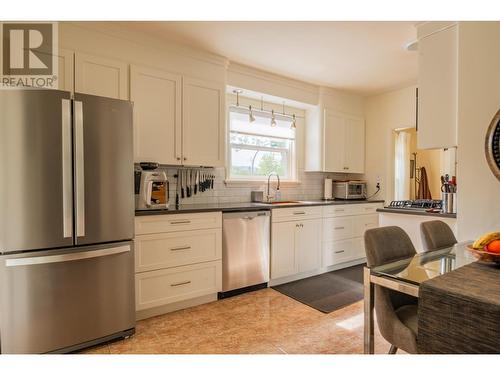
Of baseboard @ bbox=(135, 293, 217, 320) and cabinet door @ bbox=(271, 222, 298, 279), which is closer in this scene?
baseboard @ bbox=(135, 293, 217, 320)

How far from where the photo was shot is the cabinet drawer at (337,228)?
3.77 metres

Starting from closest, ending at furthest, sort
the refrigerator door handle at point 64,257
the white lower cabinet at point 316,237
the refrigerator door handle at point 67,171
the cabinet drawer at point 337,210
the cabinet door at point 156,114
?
the refrigerator door handle at point 64,257 < the refrigerator door handle at point 67,171 < the cabinet door at point 156,114 < the white lower cabinet at point 316,237 < the cabinet drawer at point 337,210

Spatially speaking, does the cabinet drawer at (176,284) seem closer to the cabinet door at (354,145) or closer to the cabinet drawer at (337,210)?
the cabinet drawer at (337,210)

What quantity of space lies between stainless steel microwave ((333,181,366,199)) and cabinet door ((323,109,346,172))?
23 centimetres

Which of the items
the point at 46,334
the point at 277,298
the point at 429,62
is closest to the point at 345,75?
the point at 429,62

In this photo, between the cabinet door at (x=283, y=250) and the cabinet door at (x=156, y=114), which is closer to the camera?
the cabinet door at (x=156, y=114)

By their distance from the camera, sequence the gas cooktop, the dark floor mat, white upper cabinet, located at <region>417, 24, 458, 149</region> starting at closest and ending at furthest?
white upper cabinet, located at <region>417, 24, 458, 149</region>
the dark floor mat
the gas cooktop

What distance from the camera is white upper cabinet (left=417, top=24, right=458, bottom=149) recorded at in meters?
2.16

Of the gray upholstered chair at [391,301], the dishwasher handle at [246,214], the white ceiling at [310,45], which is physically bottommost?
the gray upholstered chair at [391,301]

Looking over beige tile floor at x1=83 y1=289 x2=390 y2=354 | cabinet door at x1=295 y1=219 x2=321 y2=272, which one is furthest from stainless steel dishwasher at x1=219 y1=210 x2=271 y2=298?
cabinet door at x1=295 y1=219 x2=321 y2=272

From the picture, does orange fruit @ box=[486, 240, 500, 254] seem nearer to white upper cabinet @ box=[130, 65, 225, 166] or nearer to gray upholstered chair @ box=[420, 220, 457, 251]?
gray upholstered chair @ box=[420, 220, 457, 251]

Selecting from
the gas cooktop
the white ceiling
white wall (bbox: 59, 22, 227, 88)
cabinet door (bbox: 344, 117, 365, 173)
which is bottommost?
the gas cooktop

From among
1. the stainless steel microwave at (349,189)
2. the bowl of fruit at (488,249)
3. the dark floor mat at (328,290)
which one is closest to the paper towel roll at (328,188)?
the stainless steel microwave at (349,189)

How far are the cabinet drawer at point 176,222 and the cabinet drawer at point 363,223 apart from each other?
219cm
